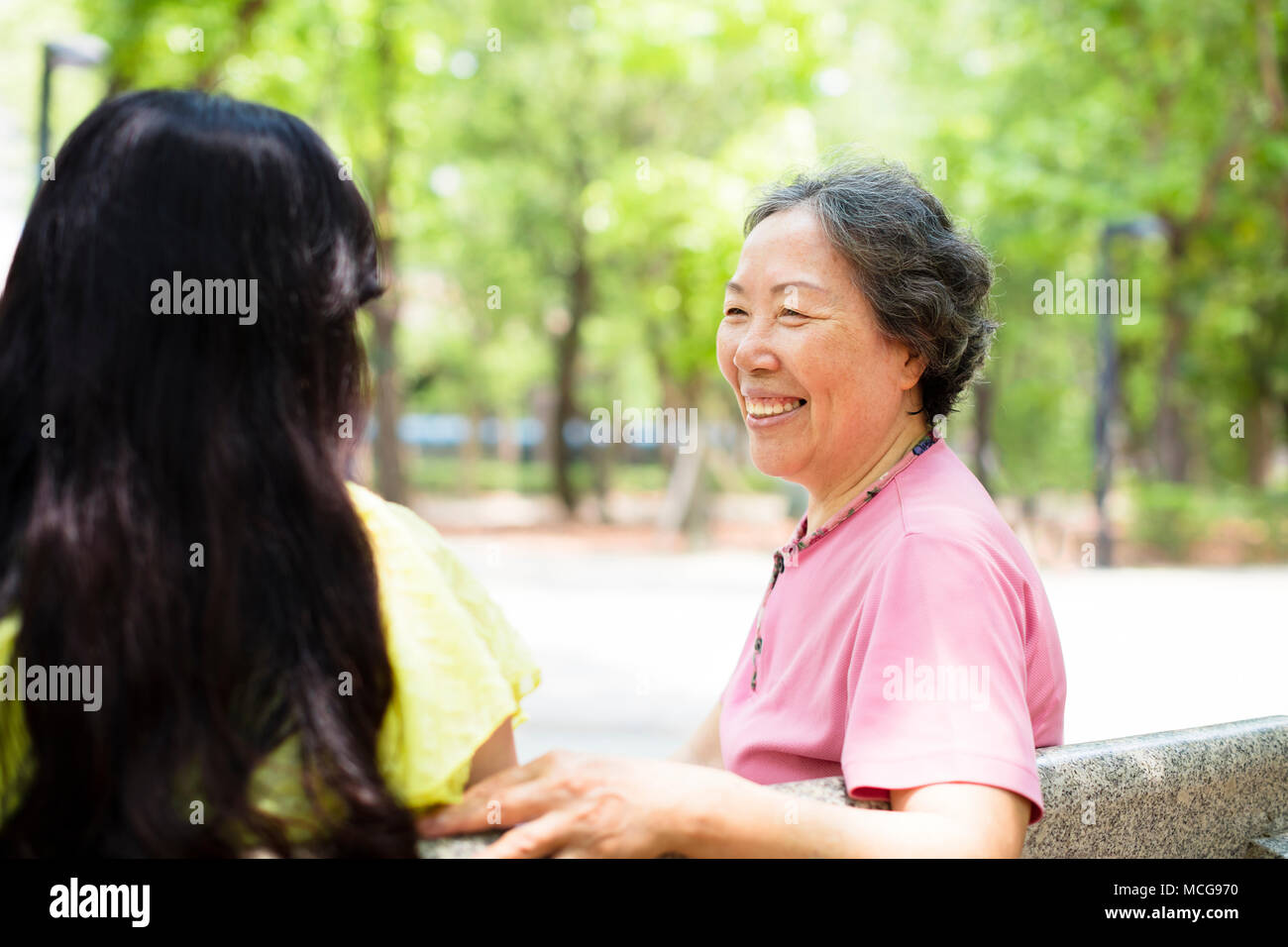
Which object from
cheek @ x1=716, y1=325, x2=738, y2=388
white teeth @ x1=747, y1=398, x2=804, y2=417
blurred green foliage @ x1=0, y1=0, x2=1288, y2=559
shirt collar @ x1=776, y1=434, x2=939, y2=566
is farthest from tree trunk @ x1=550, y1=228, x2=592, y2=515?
shirt collar @ x1=776, y1=434, x2=939, y2=566

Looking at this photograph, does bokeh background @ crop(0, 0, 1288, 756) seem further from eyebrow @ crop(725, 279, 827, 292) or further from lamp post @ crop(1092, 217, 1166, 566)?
eyebrow @ crop(725, 279, 827, 292)

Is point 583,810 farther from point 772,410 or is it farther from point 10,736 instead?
point 772,410

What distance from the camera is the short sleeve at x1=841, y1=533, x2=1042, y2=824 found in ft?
4.87

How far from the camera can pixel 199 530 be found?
47.0 inches

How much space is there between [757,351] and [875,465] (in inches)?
11.2

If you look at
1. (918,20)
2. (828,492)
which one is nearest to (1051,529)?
(918,20)

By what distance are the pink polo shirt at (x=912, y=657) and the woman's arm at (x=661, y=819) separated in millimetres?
82

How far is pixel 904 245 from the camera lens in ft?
6.46

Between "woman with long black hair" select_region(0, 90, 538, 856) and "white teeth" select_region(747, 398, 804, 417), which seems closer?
"woman with long black hair" select_region(0, 90, 538, 856)

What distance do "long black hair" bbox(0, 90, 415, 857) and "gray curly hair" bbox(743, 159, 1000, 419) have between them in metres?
0.96

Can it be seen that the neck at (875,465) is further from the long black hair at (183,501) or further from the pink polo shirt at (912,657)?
the long black hair at (183,501)
